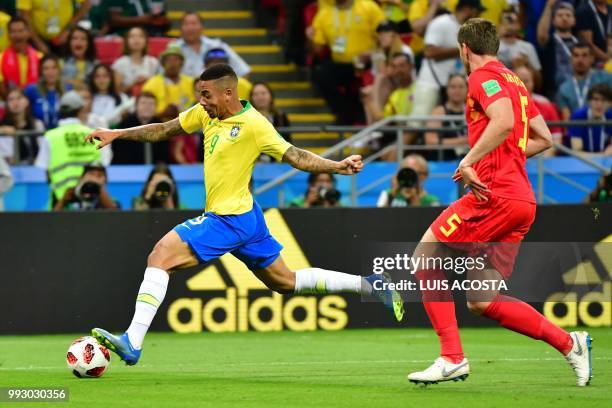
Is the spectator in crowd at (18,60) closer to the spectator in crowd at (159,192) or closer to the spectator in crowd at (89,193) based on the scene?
the spectator in crowd at (89,193)

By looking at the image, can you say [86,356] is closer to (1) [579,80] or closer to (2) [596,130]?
(2) [596,130]

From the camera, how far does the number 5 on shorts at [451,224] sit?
9.48m

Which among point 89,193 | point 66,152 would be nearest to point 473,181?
point 89,193

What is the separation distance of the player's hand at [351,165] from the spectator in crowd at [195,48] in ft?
30.8

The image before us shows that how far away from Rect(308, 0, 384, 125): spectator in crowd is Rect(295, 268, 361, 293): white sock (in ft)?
28.9

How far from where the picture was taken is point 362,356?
12.3m

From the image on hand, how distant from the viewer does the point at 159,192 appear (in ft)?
52.6

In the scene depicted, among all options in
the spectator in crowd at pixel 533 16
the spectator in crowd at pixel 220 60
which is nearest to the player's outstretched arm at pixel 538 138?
the spectator in crowd at pixel 220 60

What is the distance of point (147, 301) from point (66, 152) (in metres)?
6.76

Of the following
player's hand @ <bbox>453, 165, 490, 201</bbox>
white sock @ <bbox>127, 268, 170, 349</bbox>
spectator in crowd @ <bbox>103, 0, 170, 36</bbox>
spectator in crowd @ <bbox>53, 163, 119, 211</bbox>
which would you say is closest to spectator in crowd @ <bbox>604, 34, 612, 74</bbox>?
spectator in crowd @ <bbox>103, 0, 170, 36</bbox>

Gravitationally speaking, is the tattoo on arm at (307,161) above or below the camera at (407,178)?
above

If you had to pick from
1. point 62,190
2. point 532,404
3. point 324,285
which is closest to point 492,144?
point 532,404

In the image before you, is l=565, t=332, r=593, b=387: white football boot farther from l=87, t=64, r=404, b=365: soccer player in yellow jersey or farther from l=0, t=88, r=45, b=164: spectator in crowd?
l=0, t=88, r=45, b=164: spectator in crowd

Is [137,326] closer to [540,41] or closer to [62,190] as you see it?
[62,190]
